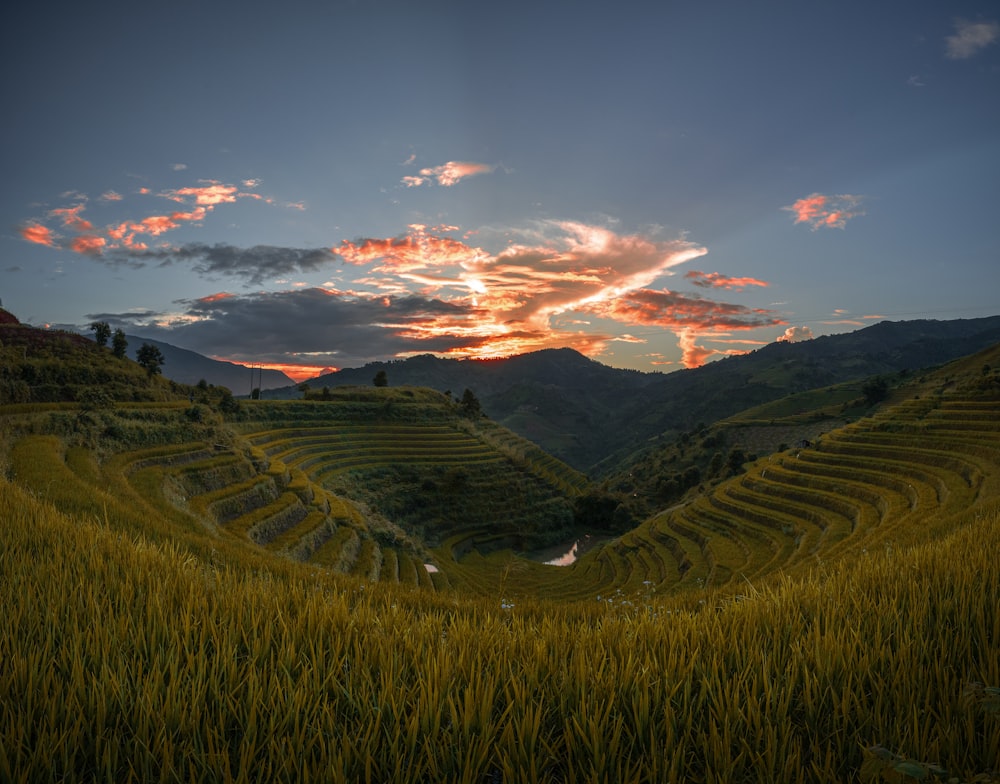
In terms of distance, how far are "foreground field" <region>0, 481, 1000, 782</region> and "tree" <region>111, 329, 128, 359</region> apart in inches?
2316

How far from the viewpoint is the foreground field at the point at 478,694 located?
171cm

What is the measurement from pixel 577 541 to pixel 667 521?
2053 centimetres

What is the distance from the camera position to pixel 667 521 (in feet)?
145

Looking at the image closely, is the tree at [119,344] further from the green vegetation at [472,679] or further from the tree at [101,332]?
the green vegetation at [472,679]

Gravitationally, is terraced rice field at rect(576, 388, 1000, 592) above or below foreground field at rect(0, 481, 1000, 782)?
below

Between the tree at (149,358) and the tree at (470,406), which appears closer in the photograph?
the tree at (149,358)

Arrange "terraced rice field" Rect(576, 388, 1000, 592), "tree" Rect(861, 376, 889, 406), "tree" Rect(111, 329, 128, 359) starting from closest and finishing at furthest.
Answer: "terraced rice field" Rect(576, 388, 1000, 592) → "tree" Rect(111, 329, 128, 359) → "tree" Rect(861, 376, 889, 406)

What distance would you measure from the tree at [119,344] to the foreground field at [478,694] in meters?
58.8

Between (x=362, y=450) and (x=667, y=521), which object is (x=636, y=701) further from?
(x=362, y=450)

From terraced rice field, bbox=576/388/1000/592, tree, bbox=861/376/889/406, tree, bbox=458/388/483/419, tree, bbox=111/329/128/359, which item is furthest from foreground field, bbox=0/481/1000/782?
tree, bbox=861/376/889/406

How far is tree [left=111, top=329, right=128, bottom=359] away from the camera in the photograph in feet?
160

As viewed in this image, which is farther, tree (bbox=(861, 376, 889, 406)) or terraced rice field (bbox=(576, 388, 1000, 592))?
tree (bbox=(861, 376, 889, 406))

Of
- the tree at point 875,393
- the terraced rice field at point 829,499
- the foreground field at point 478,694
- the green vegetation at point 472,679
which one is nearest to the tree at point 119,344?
the terraced rice field at point 829,499

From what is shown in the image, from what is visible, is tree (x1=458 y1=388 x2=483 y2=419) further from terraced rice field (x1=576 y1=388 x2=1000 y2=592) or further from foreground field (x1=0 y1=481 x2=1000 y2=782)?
foreground field (x1=0 y1=481 x2=1000 y2=782)
